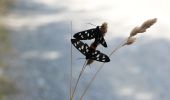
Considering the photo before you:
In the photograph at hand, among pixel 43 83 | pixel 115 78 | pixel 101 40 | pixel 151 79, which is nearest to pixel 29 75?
pixel 43 83

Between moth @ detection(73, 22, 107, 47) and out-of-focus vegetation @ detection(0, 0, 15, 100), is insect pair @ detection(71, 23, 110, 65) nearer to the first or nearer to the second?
moth @ detection(73, 22, 107, 47)

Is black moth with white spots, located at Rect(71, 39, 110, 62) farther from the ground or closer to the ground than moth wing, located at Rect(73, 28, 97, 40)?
closer to the ground

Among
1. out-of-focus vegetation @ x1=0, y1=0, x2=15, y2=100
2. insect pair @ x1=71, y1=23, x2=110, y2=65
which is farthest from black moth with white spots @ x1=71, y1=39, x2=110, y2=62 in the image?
out-of-focus vegetation @ x1=0, y1=0, x2=15, y2=100

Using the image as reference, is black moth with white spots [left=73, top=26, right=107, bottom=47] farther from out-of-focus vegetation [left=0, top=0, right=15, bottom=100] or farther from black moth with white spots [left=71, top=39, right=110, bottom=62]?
out-of-focus vegetation [left=0, top=0, right=15, bottom=100]

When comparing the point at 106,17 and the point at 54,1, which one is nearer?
the point at 106,17

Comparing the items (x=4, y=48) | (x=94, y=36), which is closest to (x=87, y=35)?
(x=94, y=36)

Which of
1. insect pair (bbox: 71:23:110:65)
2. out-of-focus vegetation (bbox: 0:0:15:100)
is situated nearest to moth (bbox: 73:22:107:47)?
insect pair (bbox: 71:23:110:65)

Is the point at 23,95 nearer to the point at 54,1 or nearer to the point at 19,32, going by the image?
the point at 19,32

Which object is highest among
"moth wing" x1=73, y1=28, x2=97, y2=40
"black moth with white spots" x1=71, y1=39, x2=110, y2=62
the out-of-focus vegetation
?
"moth wing" x1=73, y1=28, x2=97, y2=40

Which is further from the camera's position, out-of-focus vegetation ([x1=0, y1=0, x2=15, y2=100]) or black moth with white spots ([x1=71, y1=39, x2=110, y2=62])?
out-of-focus vegetation ([x1=0, y1=0, x2=15, y2=100])

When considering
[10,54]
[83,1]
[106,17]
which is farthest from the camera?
[83,1]
